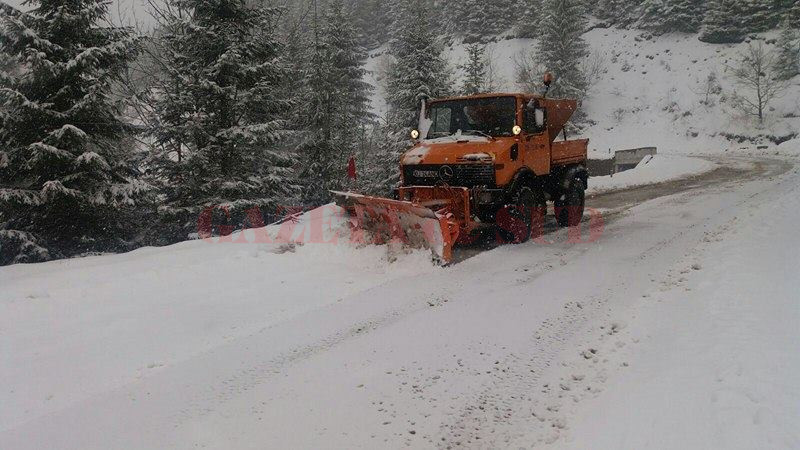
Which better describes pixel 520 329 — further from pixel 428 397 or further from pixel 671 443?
pixel 671 443

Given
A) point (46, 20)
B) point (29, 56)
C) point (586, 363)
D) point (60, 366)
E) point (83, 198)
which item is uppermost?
point (46, 20)

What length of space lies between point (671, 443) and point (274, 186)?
13.0 meters

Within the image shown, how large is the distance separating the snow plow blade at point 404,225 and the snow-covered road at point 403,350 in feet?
1.02

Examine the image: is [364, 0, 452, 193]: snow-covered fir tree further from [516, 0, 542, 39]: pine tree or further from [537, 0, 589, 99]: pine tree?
[516, 0, 542, 39]: pine tree

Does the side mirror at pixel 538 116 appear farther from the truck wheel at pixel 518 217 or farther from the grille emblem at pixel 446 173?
the grille emblem at pixel 446 173

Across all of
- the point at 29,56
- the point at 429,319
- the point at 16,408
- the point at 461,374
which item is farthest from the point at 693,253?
the point at 29,56

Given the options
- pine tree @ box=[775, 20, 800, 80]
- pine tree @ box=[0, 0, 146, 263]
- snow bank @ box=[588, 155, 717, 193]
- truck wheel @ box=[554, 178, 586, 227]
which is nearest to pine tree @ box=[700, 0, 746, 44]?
pine tree @ box=[775, 20, 800, 80]

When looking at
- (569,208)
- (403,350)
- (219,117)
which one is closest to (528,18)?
(219,117)

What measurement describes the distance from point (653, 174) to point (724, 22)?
113 ft

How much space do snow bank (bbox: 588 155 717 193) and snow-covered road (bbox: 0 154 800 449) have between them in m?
11.6

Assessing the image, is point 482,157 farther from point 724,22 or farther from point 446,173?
point 724,22

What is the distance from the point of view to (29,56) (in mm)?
10195

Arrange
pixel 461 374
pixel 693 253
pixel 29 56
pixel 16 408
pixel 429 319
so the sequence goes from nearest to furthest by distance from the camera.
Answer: pixel 16 408 → pixel 461 374 → pixel 429 319 → pixel 693 253 → pixel 29 56

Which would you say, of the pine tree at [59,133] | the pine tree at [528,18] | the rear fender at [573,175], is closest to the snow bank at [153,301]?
the pine tree at [59,133]
